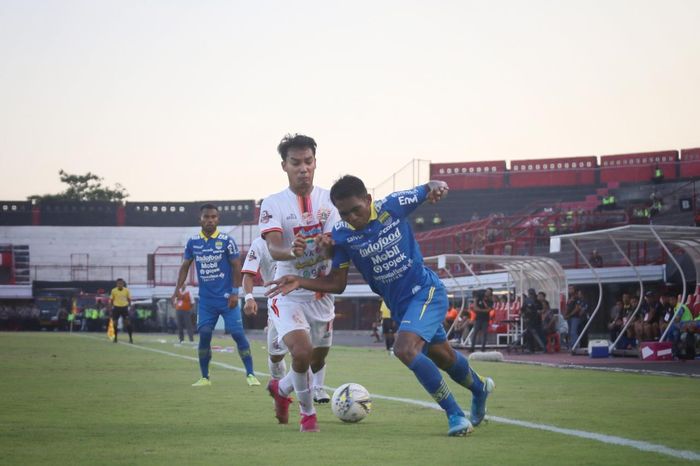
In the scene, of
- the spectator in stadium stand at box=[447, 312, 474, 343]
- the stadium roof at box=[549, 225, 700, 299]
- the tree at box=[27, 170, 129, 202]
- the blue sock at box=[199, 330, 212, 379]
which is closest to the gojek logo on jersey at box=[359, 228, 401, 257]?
the blue sock at box=[199, 330, 212, 379]

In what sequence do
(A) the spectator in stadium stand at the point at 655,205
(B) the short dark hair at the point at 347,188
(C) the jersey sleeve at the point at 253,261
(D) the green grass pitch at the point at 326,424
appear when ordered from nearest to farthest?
(D) the green grass pitch at the point at 326,424 < (B) the short dark hair at the point at 347,188 < (C) the jersey sleeve at the point at 253,261 < (A) the spectator in stadium stand at the point at 655,205

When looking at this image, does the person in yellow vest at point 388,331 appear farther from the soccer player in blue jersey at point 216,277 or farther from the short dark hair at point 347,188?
the short dark hair at point 347,188

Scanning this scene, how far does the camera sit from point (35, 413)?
996 cm

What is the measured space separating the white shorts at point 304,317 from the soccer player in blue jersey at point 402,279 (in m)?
0.69

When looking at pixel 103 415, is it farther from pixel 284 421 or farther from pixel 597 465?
pixel 597 465

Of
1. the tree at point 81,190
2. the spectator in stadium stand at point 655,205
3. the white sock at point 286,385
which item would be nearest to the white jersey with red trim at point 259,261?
the white sock at point 286,385

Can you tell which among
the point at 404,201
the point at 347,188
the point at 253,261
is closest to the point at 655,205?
Answer: the point at 253,261

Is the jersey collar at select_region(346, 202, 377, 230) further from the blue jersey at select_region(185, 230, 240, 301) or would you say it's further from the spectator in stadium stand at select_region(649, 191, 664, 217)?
the spectator in stadium stand at select_region(649, 191, 664, 217)

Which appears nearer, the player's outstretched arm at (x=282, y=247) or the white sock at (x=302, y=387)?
the player's outstretched arm at (x=282, y=247)

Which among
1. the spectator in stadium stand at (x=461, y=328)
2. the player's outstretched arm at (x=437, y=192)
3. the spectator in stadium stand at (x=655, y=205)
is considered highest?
the spectator in stadium stand at (x=655, y=205)

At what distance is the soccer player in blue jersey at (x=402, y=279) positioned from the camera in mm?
7828

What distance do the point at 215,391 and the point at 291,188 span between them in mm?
4957

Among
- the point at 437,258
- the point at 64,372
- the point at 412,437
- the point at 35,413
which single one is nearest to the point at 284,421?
the point at 412,437

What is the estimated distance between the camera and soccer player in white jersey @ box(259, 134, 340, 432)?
8734 mm
